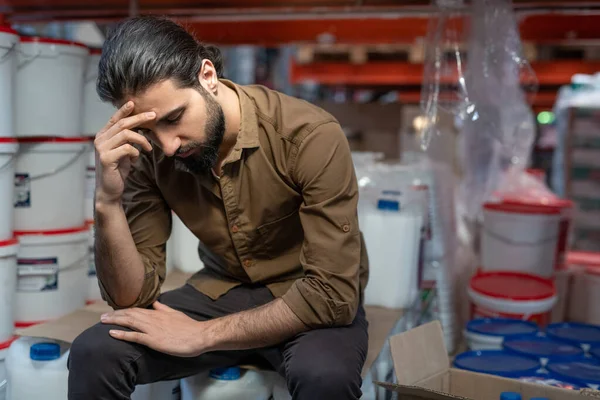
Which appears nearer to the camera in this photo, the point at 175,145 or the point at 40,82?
the point at 175,145

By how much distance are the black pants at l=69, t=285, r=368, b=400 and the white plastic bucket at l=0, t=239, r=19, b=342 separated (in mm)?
700

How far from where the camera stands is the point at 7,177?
192cm

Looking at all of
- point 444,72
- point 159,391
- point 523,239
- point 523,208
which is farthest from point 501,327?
point 159,391

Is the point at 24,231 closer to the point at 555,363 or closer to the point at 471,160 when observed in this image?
the point at 555,363

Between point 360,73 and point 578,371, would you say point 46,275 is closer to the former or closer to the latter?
point 578,371

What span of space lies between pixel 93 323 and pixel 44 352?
0.20 meters

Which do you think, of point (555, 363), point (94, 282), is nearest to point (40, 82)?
point (94, 282)

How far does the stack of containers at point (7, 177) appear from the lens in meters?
1.86

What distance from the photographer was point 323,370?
1.22 meters

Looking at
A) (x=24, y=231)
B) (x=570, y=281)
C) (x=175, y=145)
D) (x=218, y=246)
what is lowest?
(x=570, y=281)

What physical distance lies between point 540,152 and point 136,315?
5.32 m

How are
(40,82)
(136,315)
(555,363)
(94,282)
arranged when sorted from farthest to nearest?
(94,282), (40,82), (555,363), (136,315)

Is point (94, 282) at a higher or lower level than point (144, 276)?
lower

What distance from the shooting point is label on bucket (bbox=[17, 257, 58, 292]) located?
2.07 m
